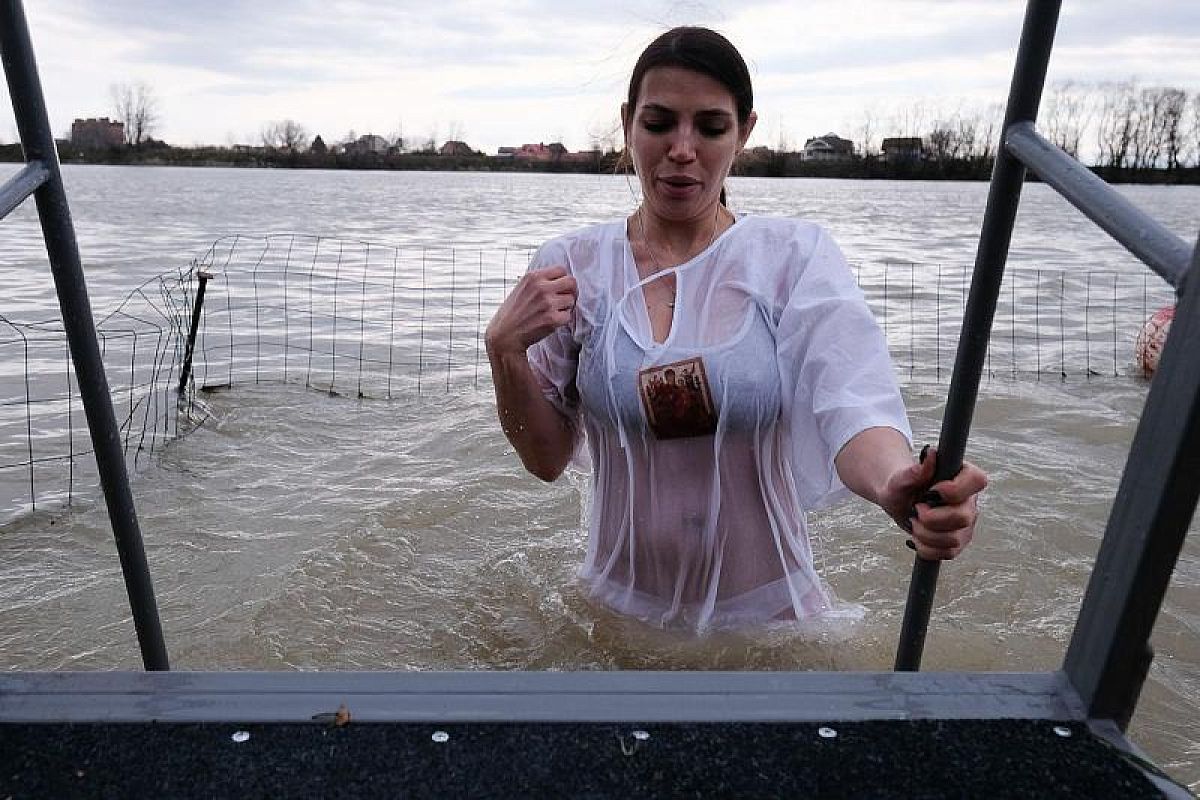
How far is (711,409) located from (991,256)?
1.21 meters

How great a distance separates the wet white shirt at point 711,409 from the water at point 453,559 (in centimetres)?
18

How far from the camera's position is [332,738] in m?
1.10

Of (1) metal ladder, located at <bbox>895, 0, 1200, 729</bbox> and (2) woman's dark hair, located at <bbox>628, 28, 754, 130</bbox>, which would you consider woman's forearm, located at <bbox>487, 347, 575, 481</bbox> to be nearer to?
(2) woman's dark hair, located at <bbox>628, 28, 754, 130</bbox>

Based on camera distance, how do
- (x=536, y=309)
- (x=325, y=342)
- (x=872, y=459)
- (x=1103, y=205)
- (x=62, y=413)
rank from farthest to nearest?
(x=325, y=342) → (x=62, y=413) → (x=536, y=309) → (x=872, y=459) → (x=1103, y=205)

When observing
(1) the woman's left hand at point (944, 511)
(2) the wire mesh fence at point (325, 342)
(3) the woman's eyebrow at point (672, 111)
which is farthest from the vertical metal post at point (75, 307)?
(2) the wire mesh fence at point (325, 342)

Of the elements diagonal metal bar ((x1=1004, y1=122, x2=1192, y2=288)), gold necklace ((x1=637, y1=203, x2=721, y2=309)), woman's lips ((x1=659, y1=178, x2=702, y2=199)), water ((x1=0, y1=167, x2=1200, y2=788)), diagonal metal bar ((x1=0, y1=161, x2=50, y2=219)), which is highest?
diagonal metal bar ((x1=1004, y1=122, x2=1192, y2=288))

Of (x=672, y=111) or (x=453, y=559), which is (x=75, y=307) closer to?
(x=672, y=111)

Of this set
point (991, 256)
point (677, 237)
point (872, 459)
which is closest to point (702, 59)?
point (677, 237)

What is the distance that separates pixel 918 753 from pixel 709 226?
1.80m

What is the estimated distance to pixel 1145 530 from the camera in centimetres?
101

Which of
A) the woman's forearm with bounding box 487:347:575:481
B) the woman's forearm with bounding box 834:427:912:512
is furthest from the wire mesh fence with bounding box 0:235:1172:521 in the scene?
the woman's forearm with bounding box 834:427:912:512

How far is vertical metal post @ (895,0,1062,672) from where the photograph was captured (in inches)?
49.9

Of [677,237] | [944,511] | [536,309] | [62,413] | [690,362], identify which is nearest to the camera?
[944,511]

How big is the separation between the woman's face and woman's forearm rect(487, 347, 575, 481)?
0.57 m
